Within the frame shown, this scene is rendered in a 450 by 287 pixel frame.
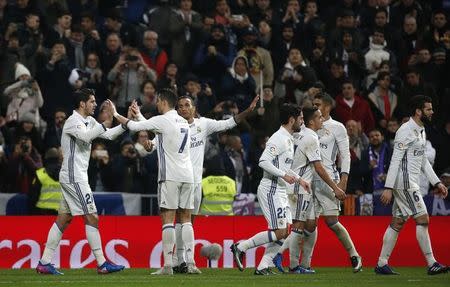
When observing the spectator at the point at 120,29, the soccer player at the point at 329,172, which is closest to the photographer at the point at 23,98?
the spectator at the point at 120,29

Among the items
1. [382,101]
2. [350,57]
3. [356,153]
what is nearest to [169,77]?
[356,153]

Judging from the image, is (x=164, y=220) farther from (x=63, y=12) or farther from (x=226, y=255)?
(x=63, y=12)

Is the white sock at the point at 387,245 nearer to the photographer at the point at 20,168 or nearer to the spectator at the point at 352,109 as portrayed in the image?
→ the spectator at the point at 352,109

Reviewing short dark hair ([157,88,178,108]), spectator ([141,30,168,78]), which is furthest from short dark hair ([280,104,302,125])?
spectator ([141,30,168,78])

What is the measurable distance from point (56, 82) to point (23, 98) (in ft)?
3.05

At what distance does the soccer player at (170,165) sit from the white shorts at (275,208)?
107 cm

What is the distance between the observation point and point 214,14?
89.2ft

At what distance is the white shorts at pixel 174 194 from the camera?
17625 mm

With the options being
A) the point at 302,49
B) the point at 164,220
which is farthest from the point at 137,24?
the point at 164,220

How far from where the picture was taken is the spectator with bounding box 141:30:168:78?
25375mm

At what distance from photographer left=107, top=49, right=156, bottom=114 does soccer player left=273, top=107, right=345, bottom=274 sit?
6.37m

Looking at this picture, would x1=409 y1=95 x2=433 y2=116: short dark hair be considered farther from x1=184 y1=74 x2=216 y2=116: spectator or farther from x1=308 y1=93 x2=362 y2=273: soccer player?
x1=184 y1=74 x2=216 y2=116: spectator

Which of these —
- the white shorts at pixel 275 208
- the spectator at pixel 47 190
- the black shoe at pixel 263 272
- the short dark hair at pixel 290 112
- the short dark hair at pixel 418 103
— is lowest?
the black shoe at pixel 263 272

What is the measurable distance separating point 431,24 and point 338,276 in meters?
11.4
